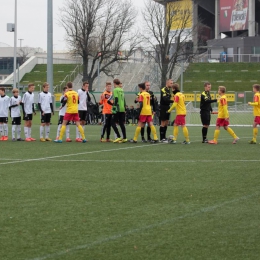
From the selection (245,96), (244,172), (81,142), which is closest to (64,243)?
(244,172)

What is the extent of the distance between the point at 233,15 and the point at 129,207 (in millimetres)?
76428

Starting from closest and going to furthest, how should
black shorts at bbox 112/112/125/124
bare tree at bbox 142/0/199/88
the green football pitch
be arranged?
the green football pitch → black shorts at bbox 112/112/125/124 → bare tree at bbox 142/0/199/88

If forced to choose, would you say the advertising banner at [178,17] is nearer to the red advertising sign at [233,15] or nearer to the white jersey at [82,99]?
the red advertising sign at [233,15]

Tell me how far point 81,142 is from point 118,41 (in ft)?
169

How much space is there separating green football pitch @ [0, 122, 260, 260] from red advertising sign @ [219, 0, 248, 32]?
2676 inches

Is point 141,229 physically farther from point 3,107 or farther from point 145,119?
point 3,107

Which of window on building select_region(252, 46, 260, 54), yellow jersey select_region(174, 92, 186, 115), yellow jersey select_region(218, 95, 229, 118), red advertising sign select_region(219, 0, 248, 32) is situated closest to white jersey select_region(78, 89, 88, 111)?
yellow jersey select_region(174, 92, 186, 115)

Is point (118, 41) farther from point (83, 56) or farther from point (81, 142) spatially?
point (81, 142)

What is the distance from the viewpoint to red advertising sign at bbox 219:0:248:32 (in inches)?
3214

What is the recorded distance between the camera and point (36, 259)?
6387 mm

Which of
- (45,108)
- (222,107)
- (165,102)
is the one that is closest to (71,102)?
(45,108)

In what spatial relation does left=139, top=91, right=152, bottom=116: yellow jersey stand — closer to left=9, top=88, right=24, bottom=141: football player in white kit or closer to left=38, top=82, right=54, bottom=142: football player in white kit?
left=38, top=82, right=54, bottom=142: football player in white kit

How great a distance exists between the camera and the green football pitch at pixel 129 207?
682 centimetres

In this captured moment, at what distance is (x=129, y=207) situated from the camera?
9.00m
